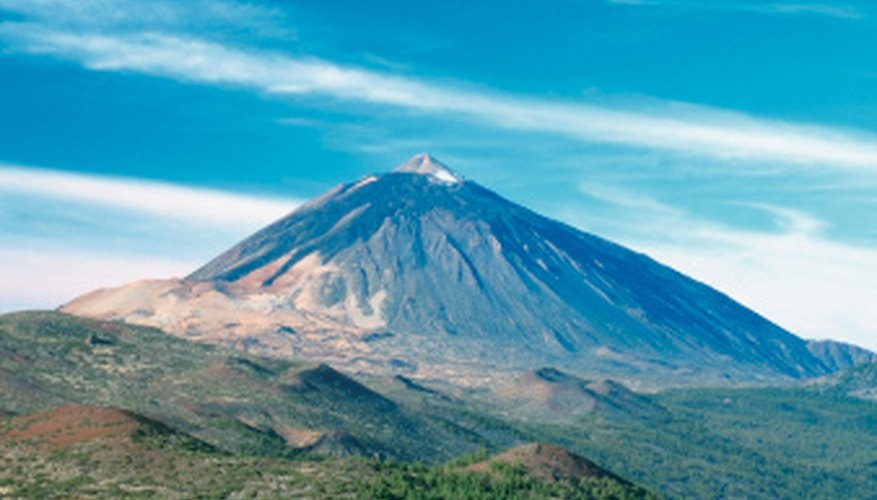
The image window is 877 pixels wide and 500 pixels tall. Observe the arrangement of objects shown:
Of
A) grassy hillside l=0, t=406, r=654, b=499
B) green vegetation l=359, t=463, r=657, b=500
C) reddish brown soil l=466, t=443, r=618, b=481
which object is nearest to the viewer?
grassy hillside l=0, t=406, r=654, b=499

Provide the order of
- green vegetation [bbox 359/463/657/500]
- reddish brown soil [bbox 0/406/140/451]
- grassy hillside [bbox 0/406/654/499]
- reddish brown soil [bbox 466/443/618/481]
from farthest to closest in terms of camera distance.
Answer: reddish brown soil [bbox 466/443/618/481]
reddish brown soil [bbox 0/406/140/451]
green vegetation [bbox 359/463/657/500]
grassy hillside [bbox 0/406/654/499]

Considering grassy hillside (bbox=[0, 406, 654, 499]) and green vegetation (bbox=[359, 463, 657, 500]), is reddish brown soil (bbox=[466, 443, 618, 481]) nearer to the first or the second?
grassy hillside (bbox=[0, 406, 654, 499])

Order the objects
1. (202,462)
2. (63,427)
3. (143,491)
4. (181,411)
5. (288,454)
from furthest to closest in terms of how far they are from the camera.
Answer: (181,411)
(288,454)
(63,427)
(202,462)
(143,491)

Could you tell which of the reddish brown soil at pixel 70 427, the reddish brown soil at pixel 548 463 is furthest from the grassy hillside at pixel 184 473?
the reddish brown soil at pixel 548 463

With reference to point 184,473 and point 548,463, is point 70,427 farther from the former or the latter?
point 548,463

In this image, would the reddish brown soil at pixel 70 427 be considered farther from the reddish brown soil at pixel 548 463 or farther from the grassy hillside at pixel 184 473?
the reddish brown soil at pixel 548 463

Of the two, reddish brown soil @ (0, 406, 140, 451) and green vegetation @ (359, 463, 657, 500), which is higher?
reddish brown soil @ (0, 406, 140, 451)

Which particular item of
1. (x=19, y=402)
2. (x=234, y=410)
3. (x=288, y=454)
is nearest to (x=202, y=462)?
(x=288, y=454)

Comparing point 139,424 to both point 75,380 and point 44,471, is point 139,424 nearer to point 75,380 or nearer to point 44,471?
point 44,471

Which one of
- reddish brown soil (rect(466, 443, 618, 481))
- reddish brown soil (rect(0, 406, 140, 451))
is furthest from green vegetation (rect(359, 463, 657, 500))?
reddish brown soil (rect(0, 406, 140, 451))

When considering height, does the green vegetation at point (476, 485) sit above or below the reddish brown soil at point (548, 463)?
below

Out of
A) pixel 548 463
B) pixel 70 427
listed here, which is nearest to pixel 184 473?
pixel 70 427
